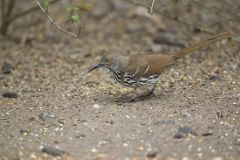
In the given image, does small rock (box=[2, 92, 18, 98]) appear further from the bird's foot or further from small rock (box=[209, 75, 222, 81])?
small rock (box=[209, 75, 222, 81])

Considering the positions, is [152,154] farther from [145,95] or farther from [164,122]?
[145,95]

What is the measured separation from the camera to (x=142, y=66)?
24.5ft

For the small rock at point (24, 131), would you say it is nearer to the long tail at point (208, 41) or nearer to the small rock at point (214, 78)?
the long tail at point (208, 41)

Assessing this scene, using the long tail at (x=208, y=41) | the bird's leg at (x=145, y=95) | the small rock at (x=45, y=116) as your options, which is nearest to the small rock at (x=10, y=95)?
the small rock at (x=45, y=116)

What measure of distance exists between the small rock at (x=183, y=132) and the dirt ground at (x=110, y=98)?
15 millimetres

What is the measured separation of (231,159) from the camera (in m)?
5.63

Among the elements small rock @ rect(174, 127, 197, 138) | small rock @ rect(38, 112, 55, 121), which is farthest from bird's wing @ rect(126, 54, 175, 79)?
small rock @ rect(174, 127, 197, 138)

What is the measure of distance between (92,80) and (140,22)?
8.34 ft

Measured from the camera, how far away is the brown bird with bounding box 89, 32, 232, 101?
24.4 ft

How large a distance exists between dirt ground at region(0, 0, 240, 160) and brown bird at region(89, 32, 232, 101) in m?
0.28

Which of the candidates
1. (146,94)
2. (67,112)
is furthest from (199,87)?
(67,112)

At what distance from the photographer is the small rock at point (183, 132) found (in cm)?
616

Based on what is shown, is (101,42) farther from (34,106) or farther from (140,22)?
(34,106)

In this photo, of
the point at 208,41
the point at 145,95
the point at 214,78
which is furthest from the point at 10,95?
the point at 214,78
